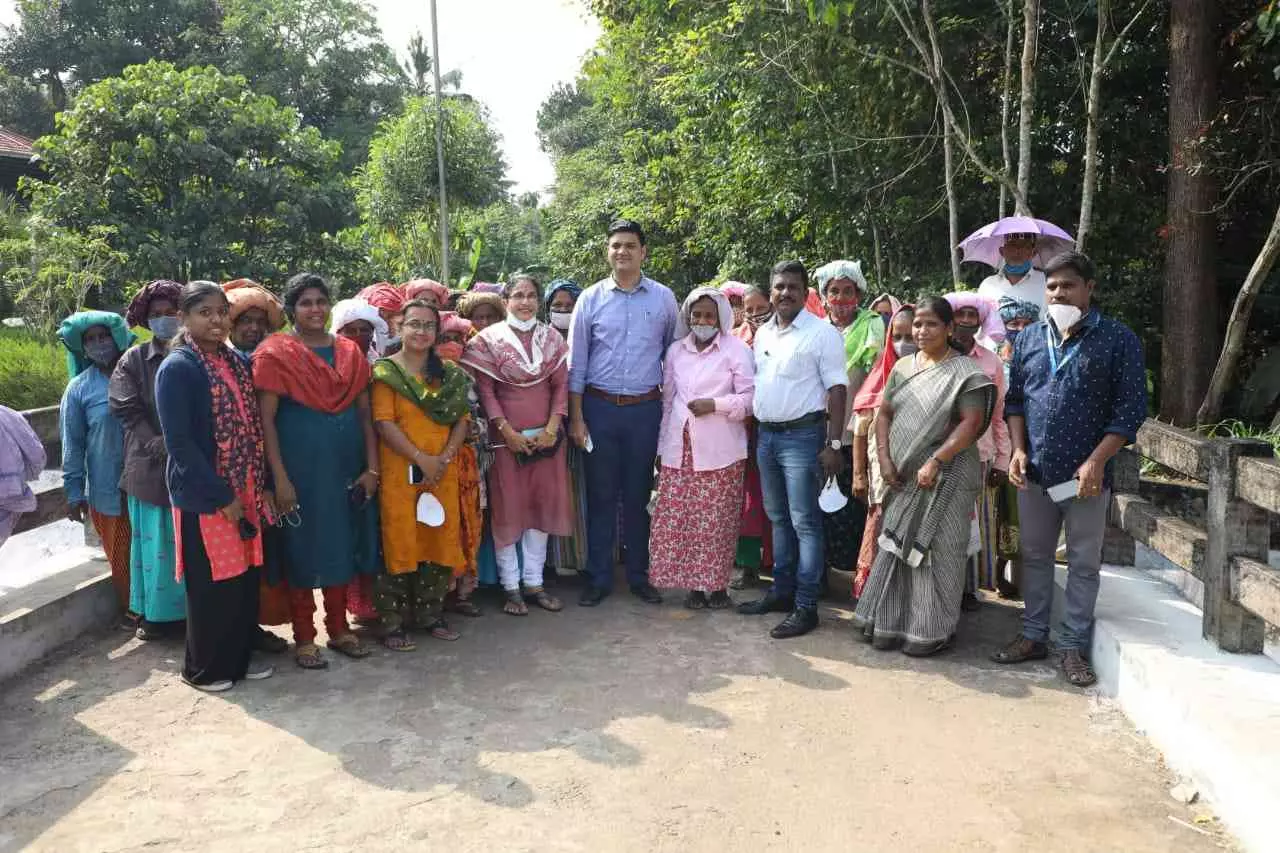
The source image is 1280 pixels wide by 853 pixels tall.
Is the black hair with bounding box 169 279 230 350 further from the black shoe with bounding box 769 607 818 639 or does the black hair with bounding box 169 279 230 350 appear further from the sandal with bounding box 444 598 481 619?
the black shoe with bounding box 769 607 818 639

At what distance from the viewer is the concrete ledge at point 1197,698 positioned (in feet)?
9.07

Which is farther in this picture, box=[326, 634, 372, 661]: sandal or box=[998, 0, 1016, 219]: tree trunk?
box=[998, 0, 1016, 219]: tree trunk

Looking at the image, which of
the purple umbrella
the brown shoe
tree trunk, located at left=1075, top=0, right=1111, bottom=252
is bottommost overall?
the brown shoe

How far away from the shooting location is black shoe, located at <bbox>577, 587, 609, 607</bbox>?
202 inches

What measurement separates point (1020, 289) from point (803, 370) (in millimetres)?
1560

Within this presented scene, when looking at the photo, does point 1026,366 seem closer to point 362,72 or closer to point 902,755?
point 902,755

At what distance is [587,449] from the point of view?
508cm

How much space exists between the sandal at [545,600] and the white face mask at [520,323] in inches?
54.6

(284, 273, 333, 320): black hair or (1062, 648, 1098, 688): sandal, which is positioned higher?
(284, 273, 333, 320): black hair

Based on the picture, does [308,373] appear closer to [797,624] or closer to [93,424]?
[93,424]

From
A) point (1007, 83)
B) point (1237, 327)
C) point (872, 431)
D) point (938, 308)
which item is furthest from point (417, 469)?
point (1007, 83)

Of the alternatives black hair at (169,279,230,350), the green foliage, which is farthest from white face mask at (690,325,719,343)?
the green foliage

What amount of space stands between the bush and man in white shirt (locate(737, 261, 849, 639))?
868cm

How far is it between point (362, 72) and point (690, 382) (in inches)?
1288
